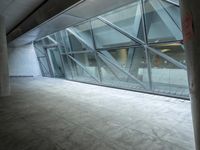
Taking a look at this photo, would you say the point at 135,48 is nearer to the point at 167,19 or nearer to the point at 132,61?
the point at 132,61

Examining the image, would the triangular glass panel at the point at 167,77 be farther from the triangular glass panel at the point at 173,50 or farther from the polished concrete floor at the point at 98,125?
the polished concrete floor at the point at 98,125

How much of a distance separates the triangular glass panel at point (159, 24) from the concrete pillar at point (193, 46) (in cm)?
371

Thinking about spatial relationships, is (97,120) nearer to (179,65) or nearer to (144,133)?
(144,133)

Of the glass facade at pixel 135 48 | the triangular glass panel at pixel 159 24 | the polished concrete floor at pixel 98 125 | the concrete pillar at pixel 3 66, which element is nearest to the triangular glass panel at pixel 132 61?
the glass facade at pixel 135 48

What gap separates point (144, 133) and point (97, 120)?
3.49ft

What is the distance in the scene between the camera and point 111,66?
25.2 feet

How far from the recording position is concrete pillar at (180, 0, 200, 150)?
1.37 meters

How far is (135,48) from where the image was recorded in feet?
20.7

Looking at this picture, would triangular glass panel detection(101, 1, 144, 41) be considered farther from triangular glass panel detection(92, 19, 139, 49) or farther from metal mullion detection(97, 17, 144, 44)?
triangular glass panel detection(92, 19, 139, 49)

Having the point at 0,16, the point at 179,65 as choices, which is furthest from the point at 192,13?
the point at 0,16

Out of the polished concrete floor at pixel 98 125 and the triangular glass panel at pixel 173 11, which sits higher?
the triangular glass panel at pixel 173 11

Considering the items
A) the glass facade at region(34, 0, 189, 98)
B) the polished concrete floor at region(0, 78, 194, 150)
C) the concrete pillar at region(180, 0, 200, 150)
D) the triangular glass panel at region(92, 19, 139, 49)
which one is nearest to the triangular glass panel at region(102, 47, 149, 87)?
the glass facade at region(34, 0, 189, 98)

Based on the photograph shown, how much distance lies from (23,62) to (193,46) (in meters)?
15.1

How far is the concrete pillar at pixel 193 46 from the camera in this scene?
53.8 inches
